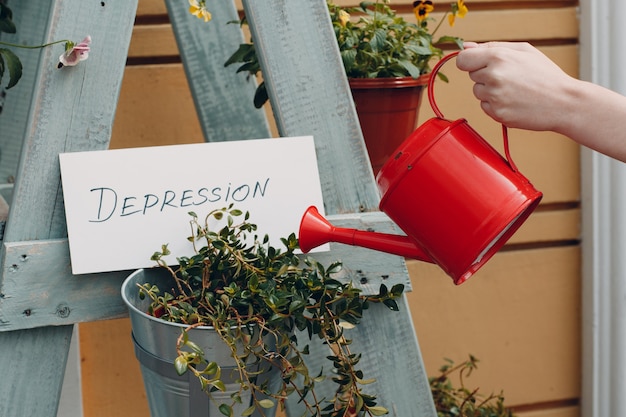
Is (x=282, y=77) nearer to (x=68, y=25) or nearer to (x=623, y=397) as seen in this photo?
(x=68, y=25)

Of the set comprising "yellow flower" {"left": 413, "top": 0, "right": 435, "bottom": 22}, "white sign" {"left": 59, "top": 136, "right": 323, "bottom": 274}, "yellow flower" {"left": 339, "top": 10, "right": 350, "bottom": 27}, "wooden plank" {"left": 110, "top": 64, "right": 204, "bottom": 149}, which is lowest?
"wooden plank" {"left": 110, "top": 64, "right": 204, "bottom": 149}

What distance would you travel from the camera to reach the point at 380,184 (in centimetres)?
84

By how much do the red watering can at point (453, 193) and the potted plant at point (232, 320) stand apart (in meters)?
0.12

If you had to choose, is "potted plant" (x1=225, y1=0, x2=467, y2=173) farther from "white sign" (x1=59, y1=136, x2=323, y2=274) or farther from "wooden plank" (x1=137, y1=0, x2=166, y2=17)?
"wooden plank" (x1=137, y1=0, x2=166, y2=17)

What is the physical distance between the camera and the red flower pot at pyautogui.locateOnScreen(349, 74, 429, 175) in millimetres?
1084

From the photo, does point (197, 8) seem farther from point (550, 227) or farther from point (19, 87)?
point (550, 227)

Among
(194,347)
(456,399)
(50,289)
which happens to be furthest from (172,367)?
(456,399)

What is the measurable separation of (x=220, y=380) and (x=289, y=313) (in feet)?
0.33

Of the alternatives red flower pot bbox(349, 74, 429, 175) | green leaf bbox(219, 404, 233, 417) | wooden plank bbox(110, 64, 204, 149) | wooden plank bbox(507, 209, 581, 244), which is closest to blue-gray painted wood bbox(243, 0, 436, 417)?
red flower pot bbox(349, 74, 429, 175)

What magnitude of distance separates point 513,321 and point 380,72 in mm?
822

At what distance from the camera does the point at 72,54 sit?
87 centimetres

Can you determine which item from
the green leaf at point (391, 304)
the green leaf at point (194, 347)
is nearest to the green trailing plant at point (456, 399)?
the green leaf at point (391, 304)

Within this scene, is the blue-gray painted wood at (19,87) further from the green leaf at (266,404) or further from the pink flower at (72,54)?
the green leaf at (266,404)

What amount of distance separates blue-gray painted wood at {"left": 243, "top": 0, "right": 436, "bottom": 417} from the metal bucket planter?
196 millimetres
